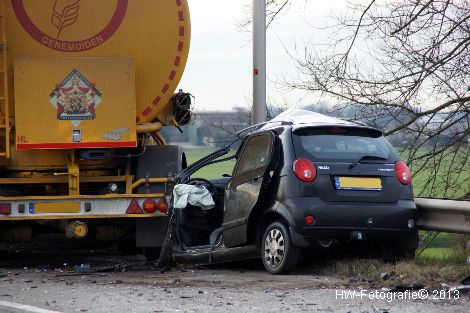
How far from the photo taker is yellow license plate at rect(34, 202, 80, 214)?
1190 cm

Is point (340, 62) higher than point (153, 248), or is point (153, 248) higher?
point (340, 62)

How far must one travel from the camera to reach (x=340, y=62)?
15.4 meters

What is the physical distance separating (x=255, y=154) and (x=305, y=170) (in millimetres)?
1139

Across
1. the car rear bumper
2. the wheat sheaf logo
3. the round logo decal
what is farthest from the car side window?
the wheat sheaf logo

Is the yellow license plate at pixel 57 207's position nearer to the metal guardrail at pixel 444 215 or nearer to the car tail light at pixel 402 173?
the car tail light at pixel 402 173

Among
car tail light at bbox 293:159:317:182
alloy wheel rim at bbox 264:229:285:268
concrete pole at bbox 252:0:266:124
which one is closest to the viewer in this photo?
car tail light at bbox 293:159:317:182

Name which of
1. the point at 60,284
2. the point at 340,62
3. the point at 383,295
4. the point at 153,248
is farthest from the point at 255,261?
the point at 340,62

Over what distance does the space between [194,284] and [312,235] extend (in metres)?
1.25

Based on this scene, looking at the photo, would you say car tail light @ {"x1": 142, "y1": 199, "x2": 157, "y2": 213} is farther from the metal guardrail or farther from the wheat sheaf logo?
the metal guardrail

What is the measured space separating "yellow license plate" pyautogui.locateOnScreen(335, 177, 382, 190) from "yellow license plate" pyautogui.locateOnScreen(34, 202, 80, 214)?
3472mm

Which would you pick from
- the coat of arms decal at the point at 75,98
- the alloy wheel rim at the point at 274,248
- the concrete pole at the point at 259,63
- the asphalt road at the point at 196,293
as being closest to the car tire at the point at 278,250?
the alloy wheel rim at the point at 274,248

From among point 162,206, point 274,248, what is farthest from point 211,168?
point 274,248

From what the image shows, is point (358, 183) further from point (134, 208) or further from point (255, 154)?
point (134, 208)

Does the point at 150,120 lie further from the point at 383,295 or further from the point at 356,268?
the point at 383,295
